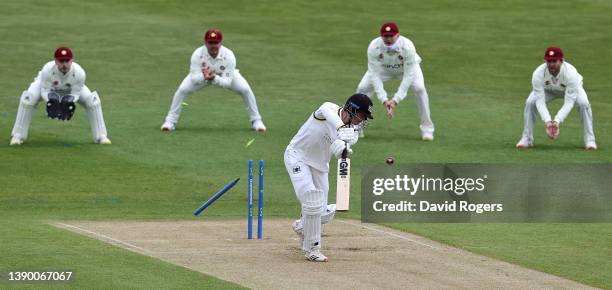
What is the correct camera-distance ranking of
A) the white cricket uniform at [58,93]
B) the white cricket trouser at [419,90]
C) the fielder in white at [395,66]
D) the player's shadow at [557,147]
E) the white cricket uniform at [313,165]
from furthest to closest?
the white cricket trouser at [419,90], the fielder in white at [395,66], the player's shadow at [557,147], the white cricket uniform at [58,93], the white cricket uniform at [313,165]

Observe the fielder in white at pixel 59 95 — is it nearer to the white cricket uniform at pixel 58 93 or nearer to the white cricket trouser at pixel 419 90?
the white cricket uniform at pixel 58 93

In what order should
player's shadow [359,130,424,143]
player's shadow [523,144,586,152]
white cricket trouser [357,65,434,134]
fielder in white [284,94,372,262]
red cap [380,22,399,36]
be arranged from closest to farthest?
fielder in white [284,94,372,262] → red cap [380,22,399,36] → player's shadow [523,144,586,152] → white cricket trouser [357,65,434,134] → player's shadow [359,130,424,143]

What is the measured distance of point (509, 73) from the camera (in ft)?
125

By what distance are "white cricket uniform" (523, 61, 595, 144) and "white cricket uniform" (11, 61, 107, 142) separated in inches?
365

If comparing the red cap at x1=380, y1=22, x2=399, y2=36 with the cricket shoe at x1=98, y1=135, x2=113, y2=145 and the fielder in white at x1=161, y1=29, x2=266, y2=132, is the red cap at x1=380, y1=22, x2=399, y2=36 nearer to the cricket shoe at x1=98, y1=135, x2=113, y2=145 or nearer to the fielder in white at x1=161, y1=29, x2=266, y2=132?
the fielder in white at x1=161, y1=29, x2=266, y2=132

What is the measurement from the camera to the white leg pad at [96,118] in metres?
27.8

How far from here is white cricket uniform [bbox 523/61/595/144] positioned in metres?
27.8

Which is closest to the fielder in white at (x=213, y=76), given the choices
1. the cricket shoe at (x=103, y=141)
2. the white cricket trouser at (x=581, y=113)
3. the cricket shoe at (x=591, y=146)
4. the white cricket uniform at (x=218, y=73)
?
the white cricket uniform at (x=218, y=73)

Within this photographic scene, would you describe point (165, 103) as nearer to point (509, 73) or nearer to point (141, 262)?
point (509, 73)

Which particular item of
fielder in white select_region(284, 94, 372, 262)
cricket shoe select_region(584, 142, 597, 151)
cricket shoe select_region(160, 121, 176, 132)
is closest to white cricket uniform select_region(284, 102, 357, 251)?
fielder in white select_region(284, 94, 372, 262)

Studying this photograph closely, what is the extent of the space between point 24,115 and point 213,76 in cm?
426

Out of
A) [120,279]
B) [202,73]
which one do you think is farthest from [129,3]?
[120,279]

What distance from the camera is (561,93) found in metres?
28.3

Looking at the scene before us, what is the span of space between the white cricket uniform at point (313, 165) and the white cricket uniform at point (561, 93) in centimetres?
1067
